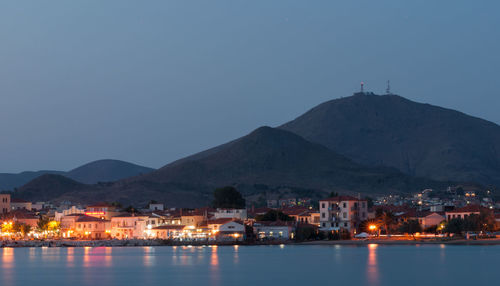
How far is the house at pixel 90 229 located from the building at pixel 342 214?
28.8 m

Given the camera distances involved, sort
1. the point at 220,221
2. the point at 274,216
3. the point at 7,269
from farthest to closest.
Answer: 1. the point at 274,216
2. the point at 220,221
3. the point at 7,269

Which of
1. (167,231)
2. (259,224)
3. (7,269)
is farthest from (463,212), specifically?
(7,269)

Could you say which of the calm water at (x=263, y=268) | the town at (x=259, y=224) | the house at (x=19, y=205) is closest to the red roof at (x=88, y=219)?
the town at (x=259, y=224)

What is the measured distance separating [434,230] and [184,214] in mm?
30279

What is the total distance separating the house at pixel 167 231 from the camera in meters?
99.9

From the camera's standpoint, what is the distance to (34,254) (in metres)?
83.2

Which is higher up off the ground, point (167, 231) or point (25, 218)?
point (25, 218)

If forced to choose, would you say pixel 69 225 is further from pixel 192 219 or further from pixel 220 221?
pixel 220 221

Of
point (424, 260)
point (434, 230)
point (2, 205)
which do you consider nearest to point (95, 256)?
point (424, 260)

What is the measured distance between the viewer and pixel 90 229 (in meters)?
106

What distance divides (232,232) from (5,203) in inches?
1796

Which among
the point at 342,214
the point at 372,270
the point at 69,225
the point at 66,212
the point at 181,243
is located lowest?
the point at 372,270

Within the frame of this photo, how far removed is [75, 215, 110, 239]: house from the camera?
10650cm

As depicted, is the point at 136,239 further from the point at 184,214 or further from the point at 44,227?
the point at 44,227
